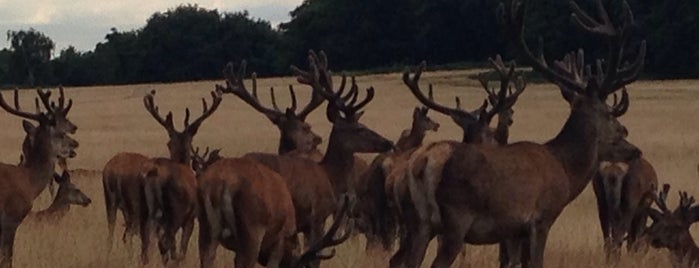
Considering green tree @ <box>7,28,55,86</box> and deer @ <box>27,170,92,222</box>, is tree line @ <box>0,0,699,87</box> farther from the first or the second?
deer @ <box>27,170,92,222</box>

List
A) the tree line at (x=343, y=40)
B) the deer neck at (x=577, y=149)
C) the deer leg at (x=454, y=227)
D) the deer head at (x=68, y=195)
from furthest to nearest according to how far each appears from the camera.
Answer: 1. the tree line at (x=343, y=40)
2. the deer head at (x=68, y=195)
3. the deer neck at (x=577, y=149)
4. the deer leg at (x=454, y=227)

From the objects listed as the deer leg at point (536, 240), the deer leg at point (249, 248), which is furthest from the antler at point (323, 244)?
the deer leg at point (536, 240)

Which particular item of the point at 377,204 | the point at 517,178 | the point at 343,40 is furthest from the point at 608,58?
the point at 343,40

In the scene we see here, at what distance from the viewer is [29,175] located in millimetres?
12633

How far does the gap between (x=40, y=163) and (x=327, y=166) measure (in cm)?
260

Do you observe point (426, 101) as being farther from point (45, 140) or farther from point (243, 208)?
point (45, 140)

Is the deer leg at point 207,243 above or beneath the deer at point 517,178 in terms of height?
beneath

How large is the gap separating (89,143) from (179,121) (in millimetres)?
9056

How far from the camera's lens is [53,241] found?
13.3 meters

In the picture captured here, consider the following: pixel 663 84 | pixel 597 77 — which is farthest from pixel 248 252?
pixel 663 84

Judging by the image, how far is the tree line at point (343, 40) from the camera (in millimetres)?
60312

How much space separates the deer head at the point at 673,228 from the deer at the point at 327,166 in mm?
2427

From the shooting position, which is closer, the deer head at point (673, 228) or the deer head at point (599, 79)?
the deer head at point (599, 79)

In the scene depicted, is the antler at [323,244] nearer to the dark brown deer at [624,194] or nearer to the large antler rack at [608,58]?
the large antler rack at [608,58]
